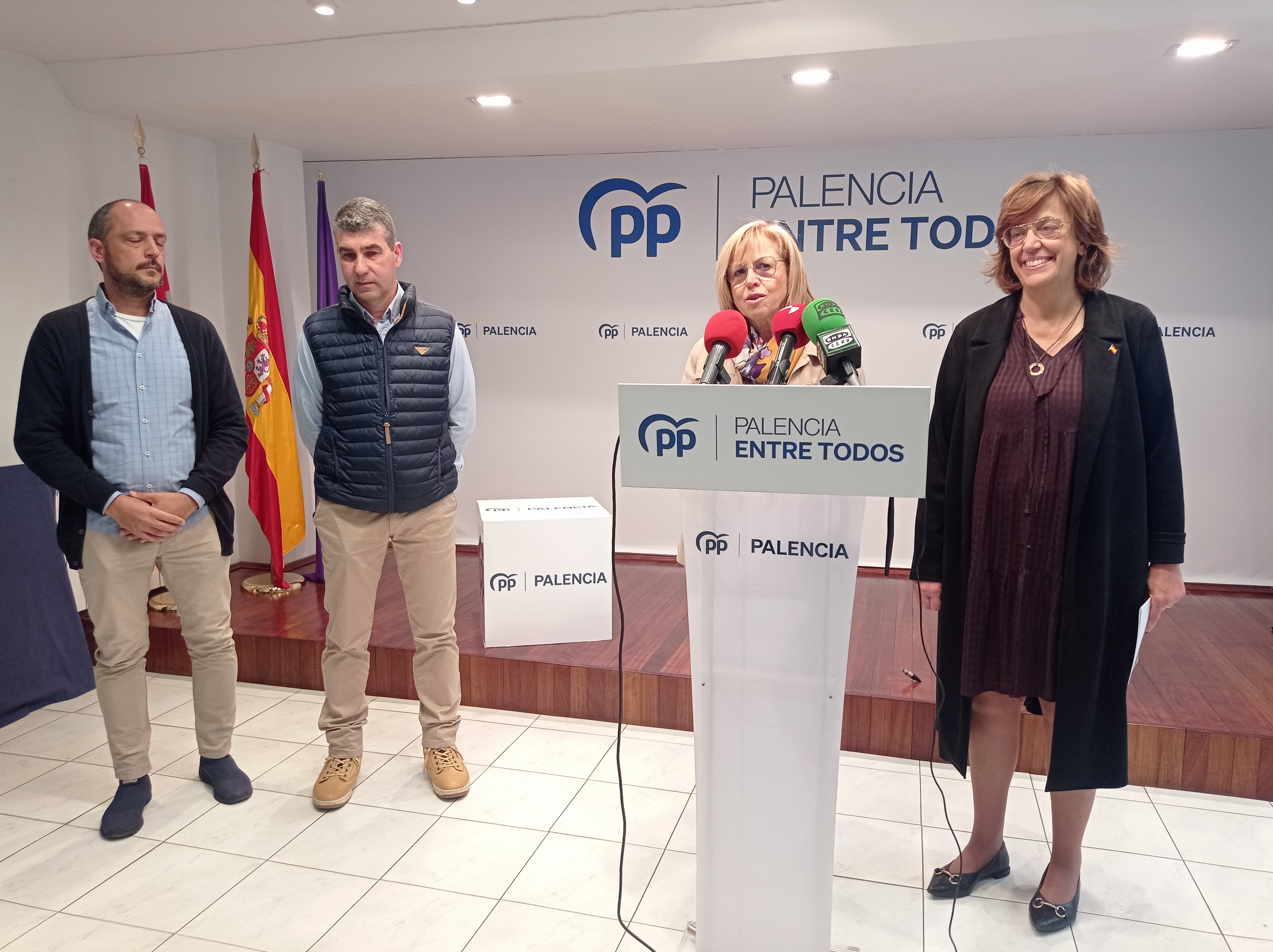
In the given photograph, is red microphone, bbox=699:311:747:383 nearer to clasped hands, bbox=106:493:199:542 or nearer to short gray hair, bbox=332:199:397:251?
short gray hair, bbox=332:199:397:251

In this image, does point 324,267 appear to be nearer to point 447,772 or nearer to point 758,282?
point 447,772

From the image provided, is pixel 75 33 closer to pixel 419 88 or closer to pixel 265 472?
pixel 419 88

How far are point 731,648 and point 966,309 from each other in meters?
3.51

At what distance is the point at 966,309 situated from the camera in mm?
4621

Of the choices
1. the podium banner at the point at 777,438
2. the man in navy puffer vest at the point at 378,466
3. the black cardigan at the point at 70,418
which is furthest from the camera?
the man in navy puffer vest at the point at 378,466

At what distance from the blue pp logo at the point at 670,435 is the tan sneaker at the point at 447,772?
163cm

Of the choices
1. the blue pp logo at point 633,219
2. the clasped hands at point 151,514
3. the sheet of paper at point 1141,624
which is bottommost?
the sheet of paper at point 1141,624

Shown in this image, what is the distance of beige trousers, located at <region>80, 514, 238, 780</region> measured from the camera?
2498mm

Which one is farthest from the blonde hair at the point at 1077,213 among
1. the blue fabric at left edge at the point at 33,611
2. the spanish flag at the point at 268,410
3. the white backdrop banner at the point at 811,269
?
the spanish flag at the point at 268,410

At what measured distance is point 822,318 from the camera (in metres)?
1.43

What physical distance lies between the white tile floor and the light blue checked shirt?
35.3 inches

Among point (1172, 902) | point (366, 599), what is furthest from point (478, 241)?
point (1172, 902)

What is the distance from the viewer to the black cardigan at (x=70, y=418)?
240cm

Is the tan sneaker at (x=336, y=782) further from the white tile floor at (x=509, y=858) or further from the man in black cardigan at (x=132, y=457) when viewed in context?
the man in black cardigan at (x=132, y=457)
